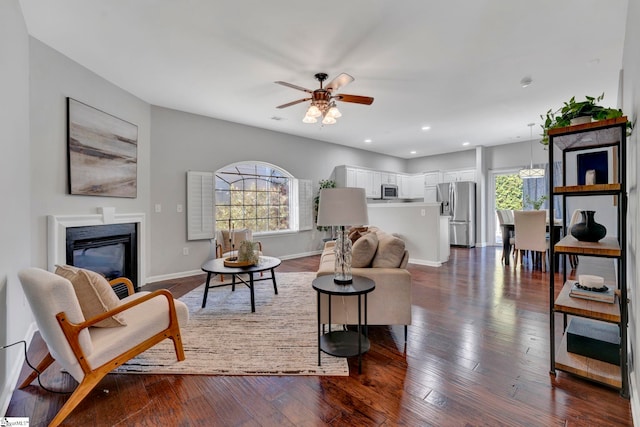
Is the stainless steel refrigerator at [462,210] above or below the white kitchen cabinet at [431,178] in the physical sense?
below

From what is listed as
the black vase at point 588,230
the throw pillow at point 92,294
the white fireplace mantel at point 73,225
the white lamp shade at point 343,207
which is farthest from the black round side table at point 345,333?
the white fireplace mantel at point 73,225

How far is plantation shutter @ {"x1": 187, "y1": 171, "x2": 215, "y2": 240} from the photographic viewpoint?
4688mm

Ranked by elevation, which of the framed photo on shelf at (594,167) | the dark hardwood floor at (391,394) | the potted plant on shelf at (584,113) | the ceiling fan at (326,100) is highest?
the ceiling fan at (326,100)

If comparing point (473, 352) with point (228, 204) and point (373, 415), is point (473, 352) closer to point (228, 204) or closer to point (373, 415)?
point (373, 415)

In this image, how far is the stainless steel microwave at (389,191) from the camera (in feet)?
26.1

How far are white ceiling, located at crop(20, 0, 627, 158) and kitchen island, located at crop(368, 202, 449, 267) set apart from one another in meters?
1.95

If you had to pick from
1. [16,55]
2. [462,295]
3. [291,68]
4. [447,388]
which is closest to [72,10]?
[16,55]

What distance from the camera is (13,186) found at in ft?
6.70

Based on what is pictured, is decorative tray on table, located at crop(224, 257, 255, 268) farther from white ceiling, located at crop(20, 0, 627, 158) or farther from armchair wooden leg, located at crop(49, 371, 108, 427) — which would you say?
white ceiling, located at crop(20, 0, 627, 158)

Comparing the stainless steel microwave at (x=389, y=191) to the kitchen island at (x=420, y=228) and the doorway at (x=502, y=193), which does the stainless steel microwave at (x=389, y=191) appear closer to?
the kitchen island at (x=420, y=228)

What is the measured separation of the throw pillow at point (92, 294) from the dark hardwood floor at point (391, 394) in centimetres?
43

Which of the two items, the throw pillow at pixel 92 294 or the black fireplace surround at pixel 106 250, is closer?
the throw pillow at pixel 92 294

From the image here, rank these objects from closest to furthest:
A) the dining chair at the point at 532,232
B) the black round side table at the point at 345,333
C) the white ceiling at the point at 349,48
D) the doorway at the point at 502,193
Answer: the black round side table at the point at 345,333 < the white ceiling at the point at 349,48 < the dining chair at the point at 532,232 < the doorway at the point at 502,193

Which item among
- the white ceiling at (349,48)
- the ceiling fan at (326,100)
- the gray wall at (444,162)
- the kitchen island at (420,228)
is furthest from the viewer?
the gray wall at (444,162)
